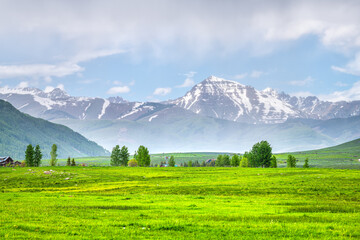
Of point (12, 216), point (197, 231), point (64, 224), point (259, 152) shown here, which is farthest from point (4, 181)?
point (259, 152)

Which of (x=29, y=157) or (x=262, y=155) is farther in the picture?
(x=262, y=155)

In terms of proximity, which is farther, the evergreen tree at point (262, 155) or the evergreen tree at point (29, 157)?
the evergreen tree at point (262, 155)

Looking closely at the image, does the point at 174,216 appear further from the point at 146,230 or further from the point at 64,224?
the point at 64,224

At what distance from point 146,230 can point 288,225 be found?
10.1 metres

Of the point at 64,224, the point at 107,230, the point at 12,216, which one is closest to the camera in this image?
the point at 107,230

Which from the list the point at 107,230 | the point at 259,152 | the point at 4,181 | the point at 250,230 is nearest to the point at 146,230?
the point at 107,230

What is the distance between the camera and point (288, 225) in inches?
930

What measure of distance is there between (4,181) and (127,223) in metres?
75.0

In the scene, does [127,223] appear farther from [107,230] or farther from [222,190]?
[222,190]

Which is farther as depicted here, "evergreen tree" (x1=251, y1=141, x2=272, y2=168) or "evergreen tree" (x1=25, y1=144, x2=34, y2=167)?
"evergreen tree" (x1=251, y1=141, x2=272, y2=168)

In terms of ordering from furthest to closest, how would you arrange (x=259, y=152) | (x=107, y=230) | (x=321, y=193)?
(x=259, y=152) < (x=321, y=193) < (x=107, y=230)

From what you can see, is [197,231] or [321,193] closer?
[197,231]

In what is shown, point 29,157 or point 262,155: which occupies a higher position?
point 262,155

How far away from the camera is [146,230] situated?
21797mm
